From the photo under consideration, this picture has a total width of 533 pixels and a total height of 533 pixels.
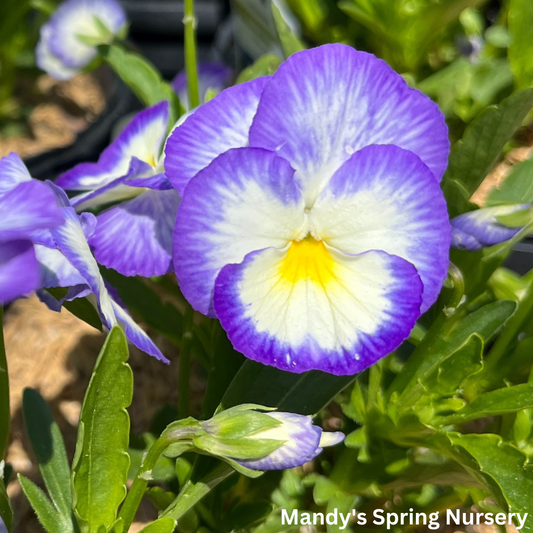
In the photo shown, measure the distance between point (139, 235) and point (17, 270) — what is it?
0.68ft

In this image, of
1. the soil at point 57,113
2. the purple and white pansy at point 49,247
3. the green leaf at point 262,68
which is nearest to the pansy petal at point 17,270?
the purple and white pansy at point 49,247

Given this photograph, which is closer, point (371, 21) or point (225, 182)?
point (225, 182)

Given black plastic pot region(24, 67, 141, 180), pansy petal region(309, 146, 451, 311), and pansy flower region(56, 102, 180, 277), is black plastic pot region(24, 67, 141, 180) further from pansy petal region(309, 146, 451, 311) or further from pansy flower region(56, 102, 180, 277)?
pansy petal region(309, 146, 451, 311)

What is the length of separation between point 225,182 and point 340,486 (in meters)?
0.39

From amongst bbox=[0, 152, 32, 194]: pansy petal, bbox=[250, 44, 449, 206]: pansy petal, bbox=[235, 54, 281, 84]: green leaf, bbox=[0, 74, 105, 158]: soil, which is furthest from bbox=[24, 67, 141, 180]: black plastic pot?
bbox=[250, 44, 449, 206]: pansy petal

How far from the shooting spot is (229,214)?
44 cm

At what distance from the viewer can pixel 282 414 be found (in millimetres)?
457

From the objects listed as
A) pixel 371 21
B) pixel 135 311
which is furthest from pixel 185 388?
pixel 371 21

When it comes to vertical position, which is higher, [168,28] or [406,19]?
[406,19]

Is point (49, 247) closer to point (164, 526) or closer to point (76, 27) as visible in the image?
point (164, 526)

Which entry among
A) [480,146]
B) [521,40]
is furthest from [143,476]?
[521,40]

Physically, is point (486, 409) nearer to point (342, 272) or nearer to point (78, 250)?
point (342, 272)

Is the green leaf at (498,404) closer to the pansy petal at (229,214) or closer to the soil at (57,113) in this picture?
the pansy petal at (229,214)

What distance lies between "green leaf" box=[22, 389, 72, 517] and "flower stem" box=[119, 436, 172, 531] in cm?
9
